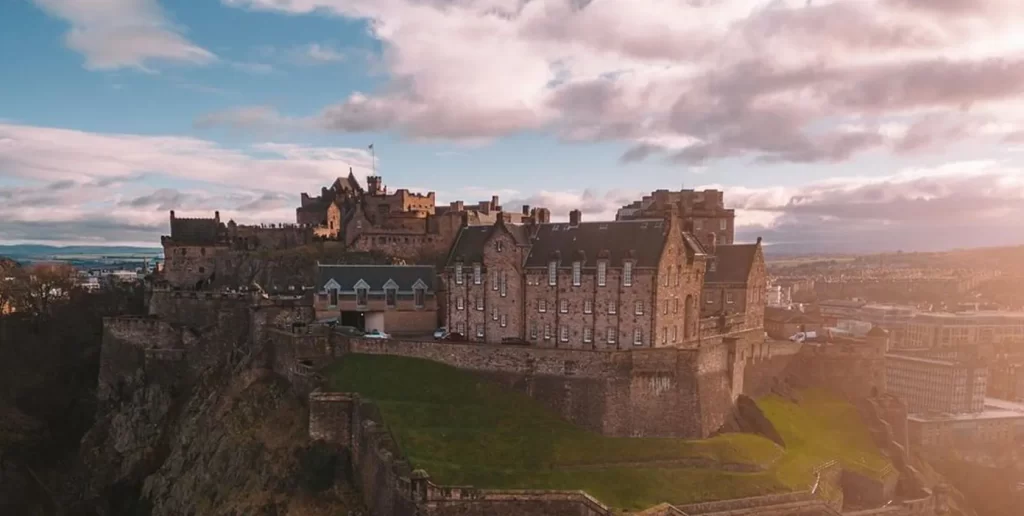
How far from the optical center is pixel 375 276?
50031 mm

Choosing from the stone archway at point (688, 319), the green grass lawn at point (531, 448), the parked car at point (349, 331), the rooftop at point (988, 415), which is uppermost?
the stone archway at point (688, 319)

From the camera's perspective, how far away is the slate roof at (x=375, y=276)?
4934cm

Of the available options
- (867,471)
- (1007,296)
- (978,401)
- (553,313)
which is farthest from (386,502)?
(1007,296)

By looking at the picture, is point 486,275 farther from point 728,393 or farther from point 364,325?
point 728,393

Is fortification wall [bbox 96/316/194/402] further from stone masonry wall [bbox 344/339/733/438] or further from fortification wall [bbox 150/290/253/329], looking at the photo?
stone masonry wall [bbox 344/339/733/438]

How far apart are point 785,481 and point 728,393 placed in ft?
22.1

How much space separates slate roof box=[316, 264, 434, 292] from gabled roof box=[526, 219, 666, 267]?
1046 cm

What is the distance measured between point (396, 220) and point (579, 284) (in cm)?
3250

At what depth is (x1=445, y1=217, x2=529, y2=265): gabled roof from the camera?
1727 inches

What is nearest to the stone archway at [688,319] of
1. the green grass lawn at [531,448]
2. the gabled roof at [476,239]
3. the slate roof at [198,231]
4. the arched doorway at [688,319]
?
the arched doorway at [688,319]

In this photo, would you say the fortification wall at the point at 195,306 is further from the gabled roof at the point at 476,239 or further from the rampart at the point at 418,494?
the rampart at the point at 418,494

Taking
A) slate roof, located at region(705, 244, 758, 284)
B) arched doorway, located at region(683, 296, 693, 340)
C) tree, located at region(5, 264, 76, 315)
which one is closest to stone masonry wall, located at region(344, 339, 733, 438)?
arched doorway, located at region(683, 296, 693, 340)

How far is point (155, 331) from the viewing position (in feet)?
175

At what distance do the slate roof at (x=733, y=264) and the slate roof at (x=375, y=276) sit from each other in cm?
2048
